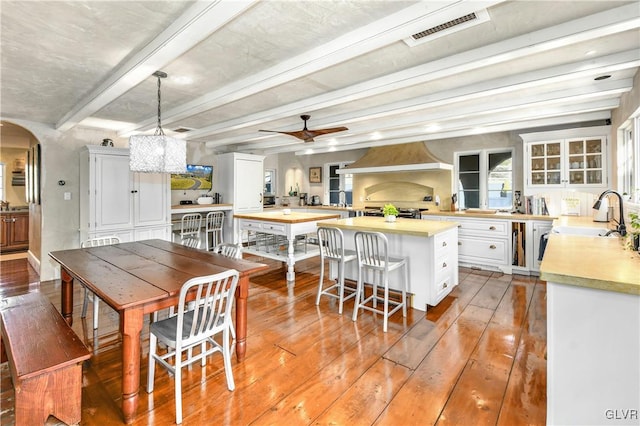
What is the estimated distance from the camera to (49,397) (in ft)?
5.23

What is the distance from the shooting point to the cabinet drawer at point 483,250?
4750 mm

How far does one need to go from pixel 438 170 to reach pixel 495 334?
3.97 m

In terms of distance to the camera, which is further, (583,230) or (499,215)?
(499,215)

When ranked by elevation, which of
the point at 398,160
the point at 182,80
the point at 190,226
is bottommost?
the point at 190,226

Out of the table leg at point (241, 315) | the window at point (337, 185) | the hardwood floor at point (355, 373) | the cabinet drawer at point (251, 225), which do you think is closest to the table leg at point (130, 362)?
the hardwood floor at point (355, 373)

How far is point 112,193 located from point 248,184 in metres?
2.82

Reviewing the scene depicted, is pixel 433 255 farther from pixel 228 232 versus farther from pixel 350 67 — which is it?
pixel 228 232

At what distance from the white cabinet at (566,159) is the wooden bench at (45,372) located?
5.67 m

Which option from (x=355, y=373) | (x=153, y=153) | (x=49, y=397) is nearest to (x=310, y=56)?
(x=153, y=153)

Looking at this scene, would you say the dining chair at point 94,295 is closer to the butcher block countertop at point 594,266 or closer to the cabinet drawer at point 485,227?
the butcher block countertop at point 594,266

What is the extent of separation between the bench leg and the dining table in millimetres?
241

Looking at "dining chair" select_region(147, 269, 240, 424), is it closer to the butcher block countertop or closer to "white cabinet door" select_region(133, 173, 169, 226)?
the butcher block countertop

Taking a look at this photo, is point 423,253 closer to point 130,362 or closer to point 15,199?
point 130,362

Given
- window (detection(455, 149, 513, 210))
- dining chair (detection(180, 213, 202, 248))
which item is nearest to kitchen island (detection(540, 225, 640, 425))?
window (detection(455, 149, 513, 210))
